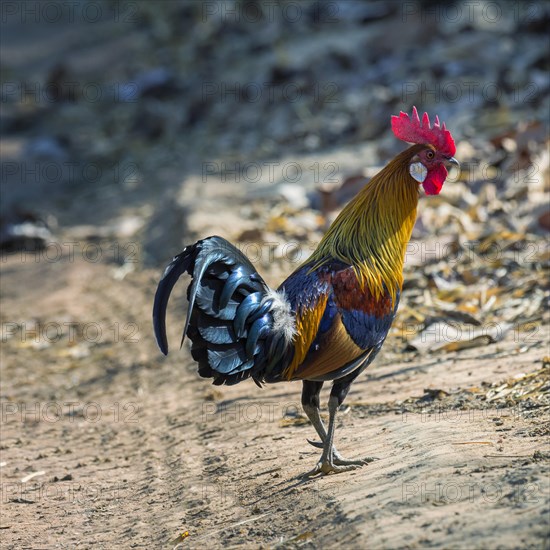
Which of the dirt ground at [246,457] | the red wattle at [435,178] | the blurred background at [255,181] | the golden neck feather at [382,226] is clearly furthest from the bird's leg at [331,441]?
the red wattle at [435,178]

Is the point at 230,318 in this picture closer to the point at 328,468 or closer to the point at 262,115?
the point at 328,468

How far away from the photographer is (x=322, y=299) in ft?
16.6

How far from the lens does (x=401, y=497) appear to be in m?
4.34

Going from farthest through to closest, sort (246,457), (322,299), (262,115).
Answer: (262,115) → (246,457) → (322,299)

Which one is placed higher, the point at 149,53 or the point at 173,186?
the point at 149,53

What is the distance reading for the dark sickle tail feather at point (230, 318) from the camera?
4.62 m

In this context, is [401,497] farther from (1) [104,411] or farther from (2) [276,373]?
(1) [104,411]

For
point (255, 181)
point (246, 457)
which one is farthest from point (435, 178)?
point (255, 181)

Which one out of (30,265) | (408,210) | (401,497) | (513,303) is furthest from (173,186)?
(401,497)

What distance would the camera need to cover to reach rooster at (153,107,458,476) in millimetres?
4664

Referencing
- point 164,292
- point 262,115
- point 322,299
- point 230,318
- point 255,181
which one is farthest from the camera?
point 262,115

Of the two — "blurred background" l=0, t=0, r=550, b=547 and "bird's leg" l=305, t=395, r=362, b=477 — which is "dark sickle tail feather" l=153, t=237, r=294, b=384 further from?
"blurred background" l=0, t=0, r=550, b=547

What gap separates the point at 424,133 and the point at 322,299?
1.19 m

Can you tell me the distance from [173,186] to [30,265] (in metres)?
2.76
